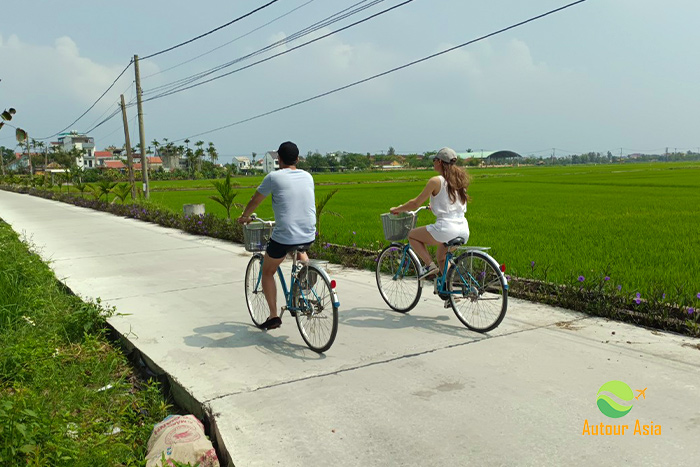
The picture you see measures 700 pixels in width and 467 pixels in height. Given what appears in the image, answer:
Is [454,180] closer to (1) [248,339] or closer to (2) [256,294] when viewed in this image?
(2) [256,294]

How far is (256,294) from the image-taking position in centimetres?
554


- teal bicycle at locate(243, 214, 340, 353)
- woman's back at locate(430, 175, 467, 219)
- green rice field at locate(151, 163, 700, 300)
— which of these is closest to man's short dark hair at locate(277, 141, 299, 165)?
teal bicycle at locate(243, 214, 340, 353)

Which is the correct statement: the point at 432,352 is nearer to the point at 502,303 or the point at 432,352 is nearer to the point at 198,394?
the point at 502,303

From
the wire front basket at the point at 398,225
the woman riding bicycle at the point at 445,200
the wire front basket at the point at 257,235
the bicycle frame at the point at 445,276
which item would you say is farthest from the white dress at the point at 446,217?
the wire front basket at the point at 257,235

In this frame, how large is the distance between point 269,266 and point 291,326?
0.98m

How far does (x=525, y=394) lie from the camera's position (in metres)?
3.74

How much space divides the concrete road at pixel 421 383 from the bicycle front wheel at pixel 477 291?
14 centimetres

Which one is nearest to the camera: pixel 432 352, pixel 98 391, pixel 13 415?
pixel 13 415

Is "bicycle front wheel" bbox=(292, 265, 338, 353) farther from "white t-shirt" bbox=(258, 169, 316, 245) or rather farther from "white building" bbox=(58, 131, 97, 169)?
"white building" bbox=(58, 131, 97, 169)

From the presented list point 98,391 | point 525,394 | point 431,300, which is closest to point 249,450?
point 98,391

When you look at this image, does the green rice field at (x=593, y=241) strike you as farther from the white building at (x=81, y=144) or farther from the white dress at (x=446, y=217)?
the white building at (x=81, y=144)

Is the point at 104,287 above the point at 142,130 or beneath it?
beneath

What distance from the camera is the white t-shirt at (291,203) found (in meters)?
4.52

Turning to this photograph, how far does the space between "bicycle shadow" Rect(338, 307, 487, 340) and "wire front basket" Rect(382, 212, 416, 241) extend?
2.67 feet
